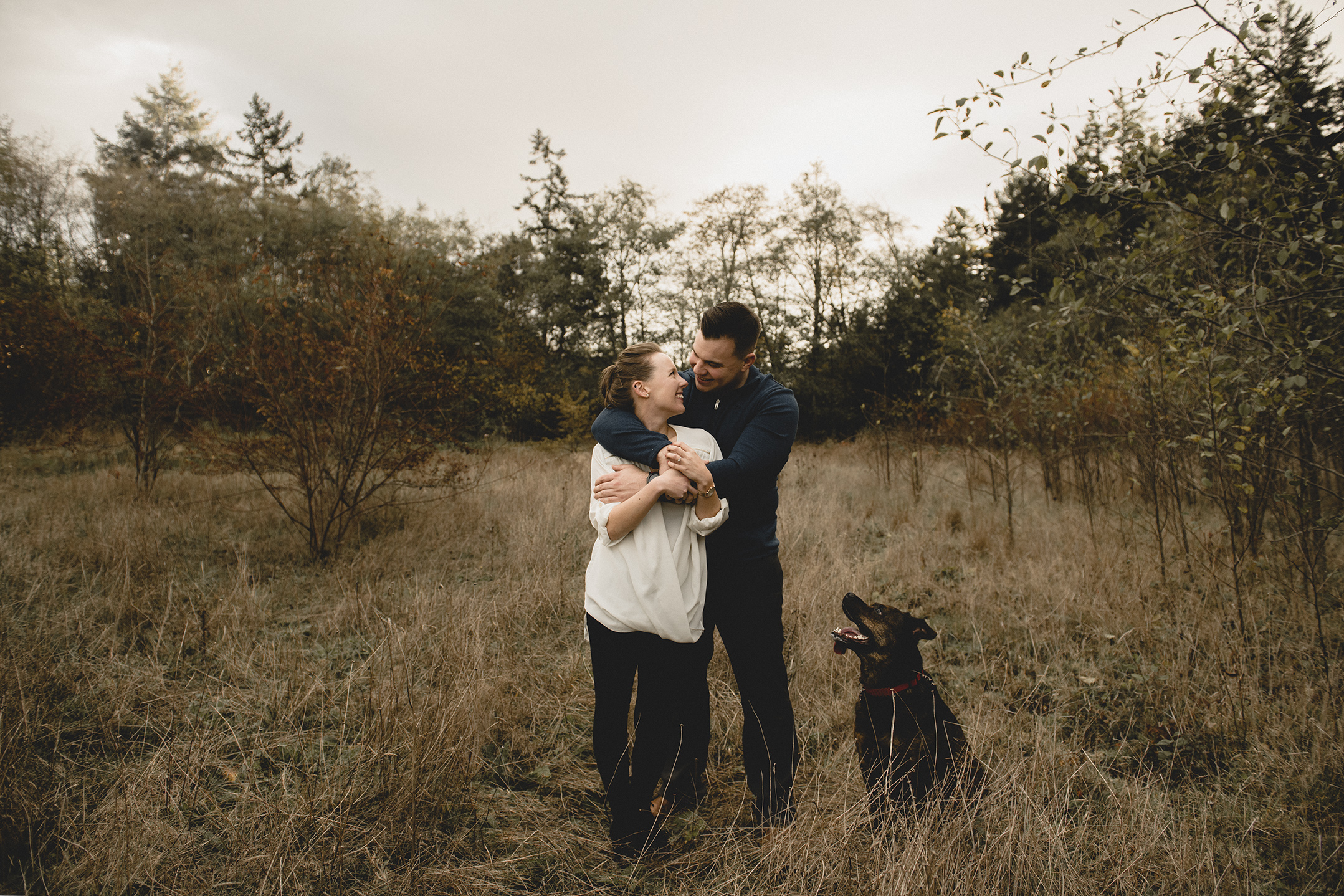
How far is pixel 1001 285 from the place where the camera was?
2103 centimetres

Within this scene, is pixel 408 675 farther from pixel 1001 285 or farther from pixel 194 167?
pixel 194 167

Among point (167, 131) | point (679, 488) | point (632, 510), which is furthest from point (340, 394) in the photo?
point (167, 131)

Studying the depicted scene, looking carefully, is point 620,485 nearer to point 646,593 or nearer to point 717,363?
point 646,593

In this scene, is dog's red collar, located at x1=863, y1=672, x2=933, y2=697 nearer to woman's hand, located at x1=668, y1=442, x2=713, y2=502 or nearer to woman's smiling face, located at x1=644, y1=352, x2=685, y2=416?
woman's hand, located at x1=668, y1=442, x2=713, y2=502

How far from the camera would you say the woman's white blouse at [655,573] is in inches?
72.6

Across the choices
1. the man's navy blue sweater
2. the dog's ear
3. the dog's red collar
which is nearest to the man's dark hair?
the man's navy blue sweater

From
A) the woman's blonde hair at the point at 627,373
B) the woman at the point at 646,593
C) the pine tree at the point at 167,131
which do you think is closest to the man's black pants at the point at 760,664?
the woman at the point at 646,593

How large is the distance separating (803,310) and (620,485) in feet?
74.0

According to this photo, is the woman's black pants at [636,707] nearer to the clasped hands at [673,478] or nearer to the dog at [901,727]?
the clasped hands at [673,478]

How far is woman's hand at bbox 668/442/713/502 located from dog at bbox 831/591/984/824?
0.84 m

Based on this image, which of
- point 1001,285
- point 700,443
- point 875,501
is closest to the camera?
point 700,443

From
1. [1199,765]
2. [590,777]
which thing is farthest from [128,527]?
[1199,765]

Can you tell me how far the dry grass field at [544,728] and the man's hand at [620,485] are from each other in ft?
4.31

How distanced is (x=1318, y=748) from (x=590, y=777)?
3.25 metres
